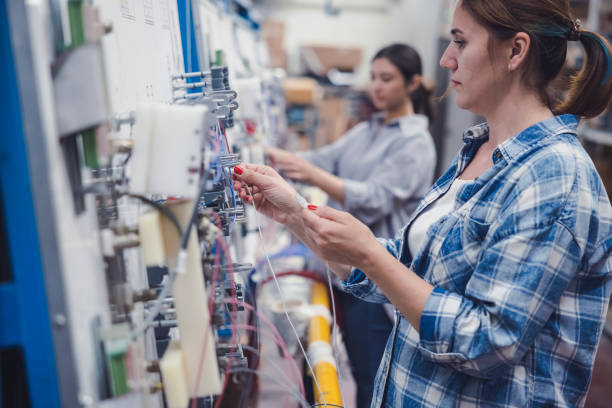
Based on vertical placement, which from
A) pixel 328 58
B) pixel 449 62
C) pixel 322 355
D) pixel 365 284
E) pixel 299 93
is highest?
pixel 328 58

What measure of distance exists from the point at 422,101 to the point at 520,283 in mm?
1441

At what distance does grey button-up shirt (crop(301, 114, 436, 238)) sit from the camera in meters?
1.70

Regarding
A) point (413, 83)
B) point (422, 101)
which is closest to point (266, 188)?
point (413, 83)

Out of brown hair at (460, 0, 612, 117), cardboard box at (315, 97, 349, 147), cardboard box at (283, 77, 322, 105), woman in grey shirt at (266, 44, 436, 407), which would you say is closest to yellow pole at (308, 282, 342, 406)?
woman in grey shirt at (266, 44, 436, 407)

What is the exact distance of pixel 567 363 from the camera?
78 cm

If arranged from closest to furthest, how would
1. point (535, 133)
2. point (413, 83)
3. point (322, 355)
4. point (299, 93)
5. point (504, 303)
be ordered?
point (504, 303), point (535, 133), point (322, 355), point (413, 83), point (299, 93)

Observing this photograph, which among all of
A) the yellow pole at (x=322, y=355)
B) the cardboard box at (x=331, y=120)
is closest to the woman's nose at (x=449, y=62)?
the yellow pole at (x=322, y=355)

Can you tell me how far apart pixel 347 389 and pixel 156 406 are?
1.85 metres

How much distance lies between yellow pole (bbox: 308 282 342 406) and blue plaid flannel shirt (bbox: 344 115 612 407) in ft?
0.75

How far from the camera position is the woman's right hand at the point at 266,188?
968 mm

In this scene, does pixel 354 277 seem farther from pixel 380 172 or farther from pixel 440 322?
pixel 380 172

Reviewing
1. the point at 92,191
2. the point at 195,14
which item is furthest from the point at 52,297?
the point at 195,14

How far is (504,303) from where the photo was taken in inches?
27.4

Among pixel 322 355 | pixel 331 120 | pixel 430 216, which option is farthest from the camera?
pixel 331 120
